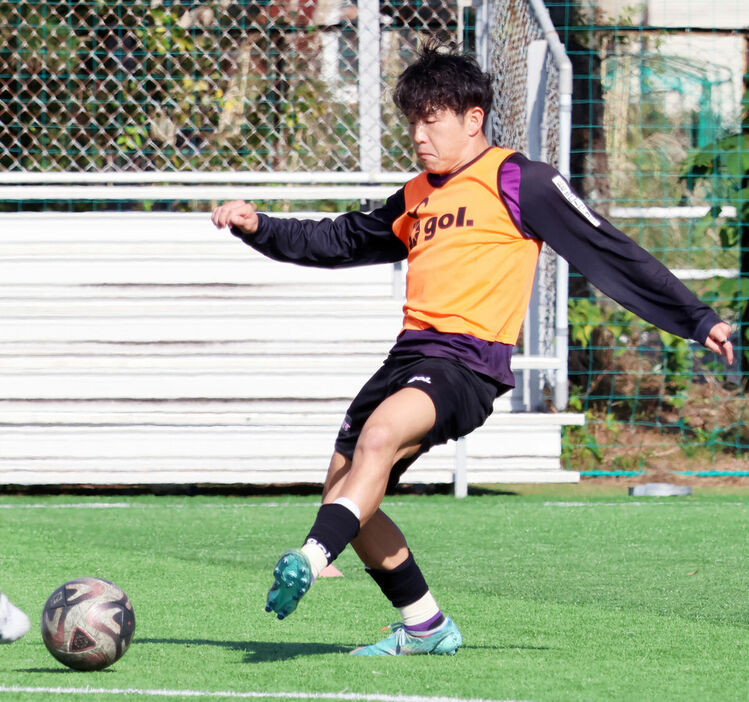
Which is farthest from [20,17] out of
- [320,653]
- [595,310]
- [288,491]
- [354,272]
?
[320,653]

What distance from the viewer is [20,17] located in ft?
33.2

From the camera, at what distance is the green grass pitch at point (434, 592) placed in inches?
140

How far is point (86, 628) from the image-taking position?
3652 millimetres

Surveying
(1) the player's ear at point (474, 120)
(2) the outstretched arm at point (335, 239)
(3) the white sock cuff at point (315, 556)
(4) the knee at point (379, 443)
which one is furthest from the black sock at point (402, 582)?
(1) the player's ear at point (474, 120)

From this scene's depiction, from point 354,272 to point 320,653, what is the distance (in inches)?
240

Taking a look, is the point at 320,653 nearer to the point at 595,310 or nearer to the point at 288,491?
the point at 288,491

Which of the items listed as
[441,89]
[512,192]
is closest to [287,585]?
[512,192]

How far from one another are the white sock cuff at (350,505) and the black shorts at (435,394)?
0.94 ft

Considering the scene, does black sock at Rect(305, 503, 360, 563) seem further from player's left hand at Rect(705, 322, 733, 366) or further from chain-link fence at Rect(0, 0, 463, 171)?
chain-link fence at Rect(0, 0, 463, 171)

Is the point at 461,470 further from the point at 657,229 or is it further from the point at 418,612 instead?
the point at 657,229

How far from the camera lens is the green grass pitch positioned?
3.57 m

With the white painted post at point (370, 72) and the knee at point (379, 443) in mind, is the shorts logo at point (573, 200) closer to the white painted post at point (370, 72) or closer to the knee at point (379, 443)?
the knee at point (379, 443)

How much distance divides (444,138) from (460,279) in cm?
46

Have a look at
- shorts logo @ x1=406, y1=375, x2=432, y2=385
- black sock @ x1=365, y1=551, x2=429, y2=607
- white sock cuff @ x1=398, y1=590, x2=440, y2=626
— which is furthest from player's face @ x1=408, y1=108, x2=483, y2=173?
white sock cuff @ x1=398, y1=590, x2=440, y2=626
